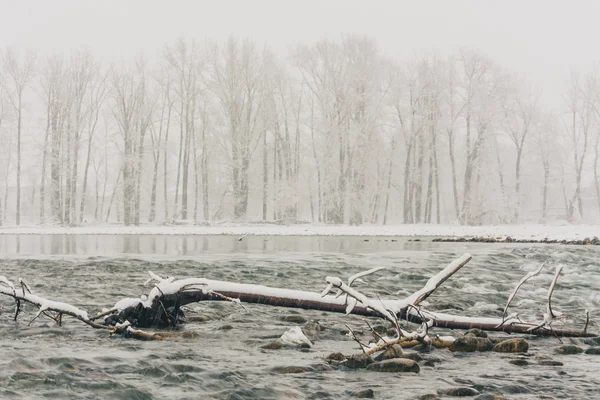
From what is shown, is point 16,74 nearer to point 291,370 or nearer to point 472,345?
point 291,370

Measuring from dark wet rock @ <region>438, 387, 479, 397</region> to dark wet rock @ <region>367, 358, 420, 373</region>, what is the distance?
643 millimetres

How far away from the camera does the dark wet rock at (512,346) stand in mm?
5880

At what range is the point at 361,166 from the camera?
39.0m

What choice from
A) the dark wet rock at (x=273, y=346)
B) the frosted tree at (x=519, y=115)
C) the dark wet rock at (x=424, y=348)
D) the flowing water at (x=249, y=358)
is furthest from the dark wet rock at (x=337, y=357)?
the frosted tree at (x=519, y=115)

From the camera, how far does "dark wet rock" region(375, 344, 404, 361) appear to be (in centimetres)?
539

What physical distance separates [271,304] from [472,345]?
2165mm

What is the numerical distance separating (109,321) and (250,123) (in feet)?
118

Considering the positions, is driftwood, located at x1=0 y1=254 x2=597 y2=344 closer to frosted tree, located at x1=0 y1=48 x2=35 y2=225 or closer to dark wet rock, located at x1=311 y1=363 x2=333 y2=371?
dark wet rock, located at x1=311 y1=363 x2=333 y2=371

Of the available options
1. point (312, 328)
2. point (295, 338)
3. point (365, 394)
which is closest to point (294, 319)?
point (312, 328)

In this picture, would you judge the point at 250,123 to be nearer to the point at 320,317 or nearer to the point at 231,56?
the point at 231,56

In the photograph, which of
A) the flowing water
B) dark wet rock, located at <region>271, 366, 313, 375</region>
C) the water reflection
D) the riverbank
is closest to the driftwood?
the flowing water

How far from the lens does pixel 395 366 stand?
5.15m

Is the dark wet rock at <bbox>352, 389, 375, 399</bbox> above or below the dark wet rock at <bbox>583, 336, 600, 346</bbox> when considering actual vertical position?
below

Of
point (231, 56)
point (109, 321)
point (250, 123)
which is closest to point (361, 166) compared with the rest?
point (250, 123)
